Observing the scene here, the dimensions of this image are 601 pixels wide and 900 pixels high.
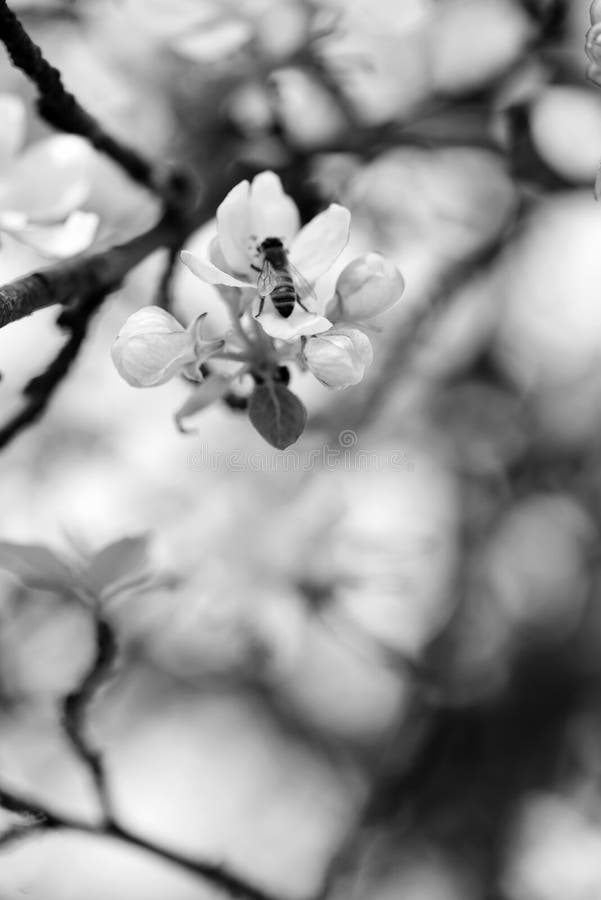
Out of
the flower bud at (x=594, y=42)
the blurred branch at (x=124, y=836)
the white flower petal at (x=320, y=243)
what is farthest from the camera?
the blurred branch at (x=124, y=836)

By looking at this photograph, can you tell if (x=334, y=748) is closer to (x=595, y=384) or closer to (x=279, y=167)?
(x=595, y=384)

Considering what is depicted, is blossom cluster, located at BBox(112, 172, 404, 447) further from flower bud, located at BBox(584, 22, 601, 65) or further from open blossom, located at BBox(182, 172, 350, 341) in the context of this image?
flower bud, located at BBox(584, 22, 601, 65)

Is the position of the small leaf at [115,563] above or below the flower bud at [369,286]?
below

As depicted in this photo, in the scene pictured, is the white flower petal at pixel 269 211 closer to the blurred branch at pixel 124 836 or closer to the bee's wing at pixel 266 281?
the bee's wing at pixel 266 281

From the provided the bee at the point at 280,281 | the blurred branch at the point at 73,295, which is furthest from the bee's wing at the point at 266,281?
the blurred branch at the point at 73,295

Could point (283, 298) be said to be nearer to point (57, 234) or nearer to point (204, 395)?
point (204, 395)

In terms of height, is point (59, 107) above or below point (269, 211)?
above

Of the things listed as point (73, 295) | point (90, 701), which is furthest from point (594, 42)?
point (90, 701)
